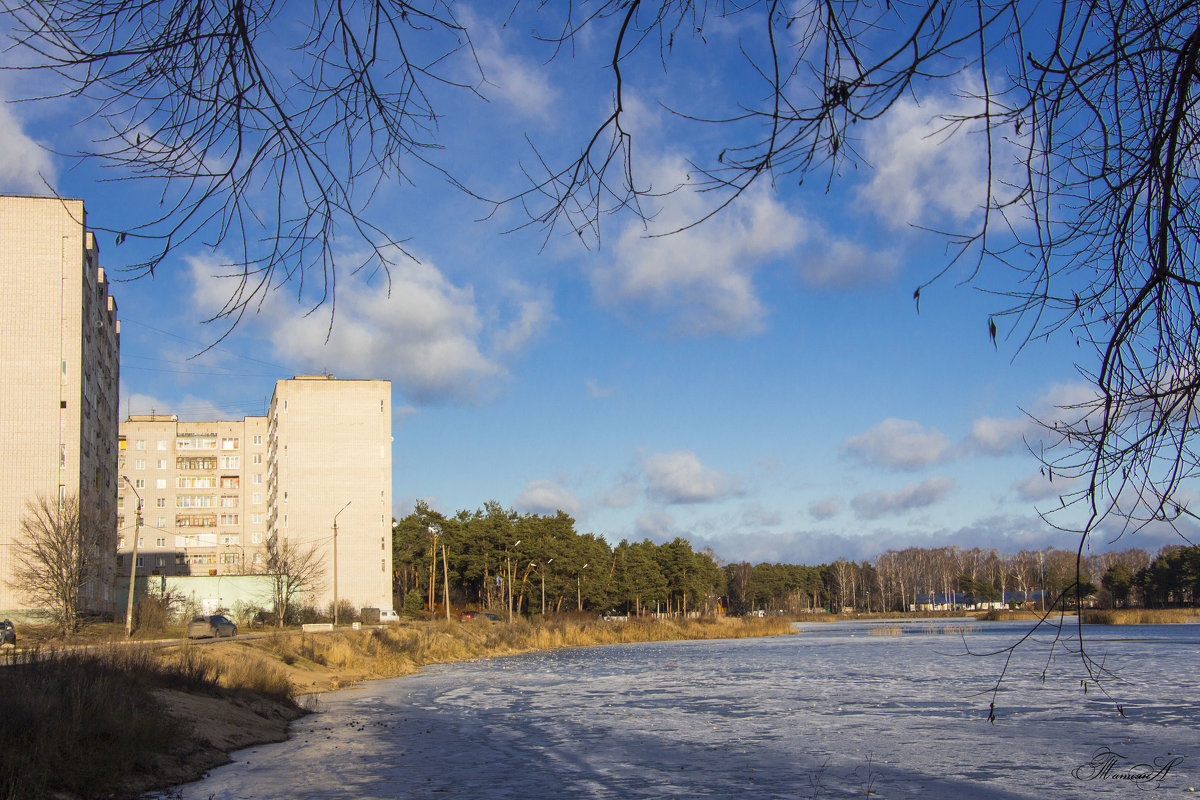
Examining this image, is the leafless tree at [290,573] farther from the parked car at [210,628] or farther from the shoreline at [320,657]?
the shoreline at [320,657]

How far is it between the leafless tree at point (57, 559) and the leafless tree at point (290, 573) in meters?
17.6

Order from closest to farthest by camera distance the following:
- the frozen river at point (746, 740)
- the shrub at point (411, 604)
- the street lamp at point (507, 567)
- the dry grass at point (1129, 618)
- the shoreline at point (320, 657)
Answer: the frozen river at point (746, 740) < the shoreline at point (320, 657) < the dry grass at point (1129, 618) < the street lamp at point (507, 567) < the shrub at point (411, 604)

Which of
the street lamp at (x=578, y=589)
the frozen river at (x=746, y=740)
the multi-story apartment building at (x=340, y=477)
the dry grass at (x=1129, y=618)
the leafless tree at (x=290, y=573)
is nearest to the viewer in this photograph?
the frozen river at (x=746, y=740)

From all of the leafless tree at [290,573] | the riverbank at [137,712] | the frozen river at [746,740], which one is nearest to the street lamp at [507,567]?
the leafless tree at [290,573]

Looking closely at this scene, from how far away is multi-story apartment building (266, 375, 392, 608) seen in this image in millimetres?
89812

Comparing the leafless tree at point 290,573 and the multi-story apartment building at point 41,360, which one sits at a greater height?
the multi-story apartment building at point 41,360

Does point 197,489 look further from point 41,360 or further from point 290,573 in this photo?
point 41,360

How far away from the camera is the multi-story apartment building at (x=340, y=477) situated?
89.8m

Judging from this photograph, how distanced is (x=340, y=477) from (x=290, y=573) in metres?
15.4

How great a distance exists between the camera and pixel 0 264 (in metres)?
57.9

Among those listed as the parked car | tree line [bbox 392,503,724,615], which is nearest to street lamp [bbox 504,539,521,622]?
tree line [bbox 392,503,724,615]

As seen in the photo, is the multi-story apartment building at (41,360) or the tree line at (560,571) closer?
the multi-story apartment building at (41,360)

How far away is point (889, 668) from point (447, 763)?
27.5m

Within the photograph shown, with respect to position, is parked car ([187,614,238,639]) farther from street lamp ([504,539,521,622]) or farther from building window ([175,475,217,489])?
building window ([175,475,217,489])
